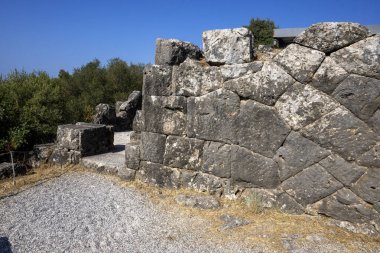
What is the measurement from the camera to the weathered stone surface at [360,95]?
12.9 feet

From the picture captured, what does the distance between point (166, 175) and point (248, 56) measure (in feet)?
8.07

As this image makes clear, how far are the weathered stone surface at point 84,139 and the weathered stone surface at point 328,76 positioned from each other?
501 cm

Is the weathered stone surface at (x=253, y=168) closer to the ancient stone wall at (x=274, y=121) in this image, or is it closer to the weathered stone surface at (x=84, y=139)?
the ancient stone wall at (x=274, y=121)

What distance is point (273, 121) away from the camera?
15.1 ft

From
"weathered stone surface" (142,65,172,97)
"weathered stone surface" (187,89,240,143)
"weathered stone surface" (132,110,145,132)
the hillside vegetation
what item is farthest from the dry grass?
the hillside vegetation

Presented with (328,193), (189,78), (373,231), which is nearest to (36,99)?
(189,78)

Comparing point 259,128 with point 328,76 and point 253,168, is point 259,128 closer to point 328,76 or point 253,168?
point 253,168

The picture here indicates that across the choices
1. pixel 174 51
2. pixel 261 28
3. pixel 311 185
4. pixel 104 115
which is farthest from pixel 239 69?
pixel 261 28

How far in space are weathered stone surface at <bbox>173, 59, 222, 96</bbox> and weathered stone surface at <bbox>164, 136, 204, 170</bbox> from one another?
31.2 inches

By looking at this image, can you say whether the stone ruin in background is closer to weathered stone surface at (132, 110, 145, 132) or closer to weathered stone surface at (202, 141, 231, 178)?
weathered stone surface at (202, 141, 231, 178)

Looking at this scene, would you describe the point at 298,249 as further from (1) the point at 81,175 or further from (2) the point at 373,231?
(1) the point at 81,175

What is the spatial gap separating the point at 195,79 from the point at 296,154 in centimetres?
197

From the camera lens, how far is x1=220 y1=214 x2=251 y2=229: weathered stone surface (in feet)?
14.2

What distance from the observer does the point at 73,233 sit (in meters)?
4.11
